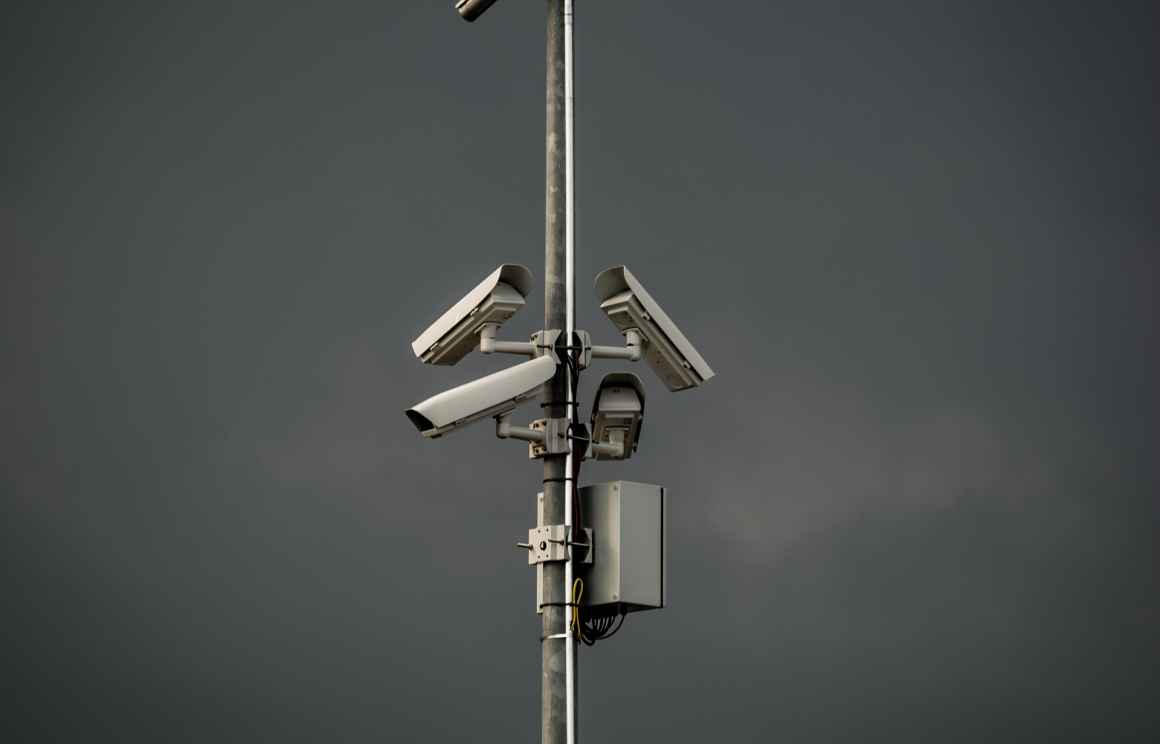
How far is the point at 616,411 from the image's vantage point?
11.9 m

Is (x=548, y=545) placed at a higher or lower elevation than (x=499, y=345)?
lower

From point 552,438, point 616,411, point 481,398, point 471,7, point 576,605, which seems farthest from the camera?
point 471,7

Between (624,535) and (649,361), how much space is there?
1.26 metres

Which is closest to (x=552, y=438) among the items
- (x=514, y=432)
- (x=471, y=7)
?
(x=514, y=432)

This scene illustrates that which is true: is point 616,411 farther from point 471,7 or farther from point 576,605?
point 471,7

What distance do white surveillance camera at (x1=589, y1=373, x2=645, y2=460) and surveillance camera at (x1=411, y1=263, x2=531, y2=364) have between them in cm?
78

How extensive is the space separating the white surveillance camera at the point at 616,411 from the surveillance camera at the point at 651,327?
0.29 m

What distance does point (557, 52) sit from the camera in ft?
39.6

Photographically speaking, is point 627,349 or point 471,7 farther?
point 471,7

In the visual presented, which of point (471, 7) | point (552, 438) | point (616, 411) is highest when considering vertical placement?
point (471, 7)

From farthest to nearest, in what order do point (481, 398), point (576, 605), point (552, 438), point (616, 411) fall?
point (616, 411), point (552, 438), point (576, 605), point (481, 398)

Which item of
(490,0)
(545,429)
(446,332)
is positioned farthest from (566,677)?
(490,0)

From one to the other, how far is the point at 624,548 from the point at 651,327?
1.41 m

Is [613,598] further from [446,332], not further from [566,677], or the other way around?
[446,332]
